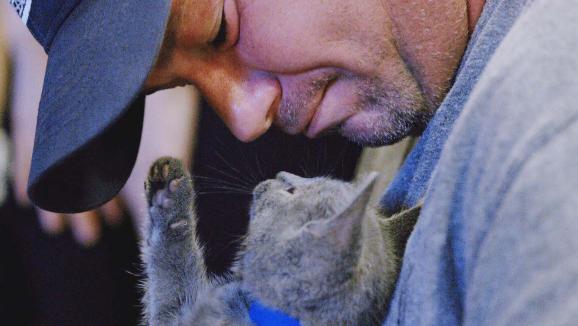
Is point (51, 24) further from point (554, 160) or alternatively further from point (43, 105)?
point (554, 160)

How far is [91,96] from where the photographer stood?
38.0 inches

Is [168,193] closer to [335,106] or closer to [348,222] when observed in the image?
[335,106]

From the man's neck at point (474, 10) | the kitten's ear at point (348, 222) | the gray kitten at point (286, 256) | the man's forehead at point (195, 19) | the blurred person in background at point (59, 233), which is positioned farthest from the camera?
the blurred person in background at point (59, 233)

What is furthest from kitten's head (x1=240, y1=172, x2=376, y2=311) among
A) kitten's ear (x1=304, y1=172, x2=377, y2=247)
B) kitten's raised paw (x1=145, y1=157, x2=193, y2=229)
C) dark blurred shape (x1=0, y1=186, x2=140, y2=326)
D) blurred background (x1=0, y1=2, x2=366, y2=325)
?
dark blurred shape (x1=0, y1=186, x2=140, y2=326)

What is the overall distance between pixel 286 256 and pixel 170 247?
0.55 meters

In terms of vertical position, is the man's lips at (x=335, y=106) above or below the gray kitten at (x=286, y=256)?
above

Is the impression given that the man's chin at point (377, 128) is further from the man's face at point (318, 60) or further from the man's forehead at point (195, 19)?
the man's forehead at point (195, 19)

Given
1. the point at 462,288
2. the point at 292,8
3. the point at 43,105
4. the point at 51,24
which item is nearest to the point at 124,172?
the point at 43,105

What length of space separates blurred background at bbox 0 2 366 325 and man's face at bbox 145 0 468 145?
0.64 metres

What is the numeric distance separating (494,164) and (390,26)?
61 centimetres

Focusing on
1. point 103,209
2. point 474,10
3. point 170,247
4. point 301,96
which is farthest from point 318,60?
point 103,209

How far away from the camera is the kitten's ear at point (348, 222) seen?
759 millimetres

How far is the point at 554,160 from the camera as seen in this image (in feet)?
1.78

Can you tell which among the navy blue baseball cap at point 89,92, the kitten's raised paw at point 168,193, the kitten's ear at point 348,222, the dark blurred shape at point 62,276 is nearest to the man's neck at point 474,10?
the kitten's ear at point 348,222
